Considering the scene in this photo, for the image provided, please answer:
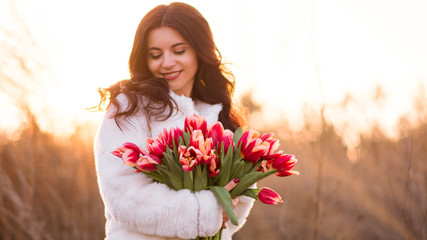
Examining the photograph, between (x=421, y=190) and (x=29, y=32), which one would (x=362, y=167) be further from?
(x=29, y=32)

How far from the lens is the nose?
80.3 inches

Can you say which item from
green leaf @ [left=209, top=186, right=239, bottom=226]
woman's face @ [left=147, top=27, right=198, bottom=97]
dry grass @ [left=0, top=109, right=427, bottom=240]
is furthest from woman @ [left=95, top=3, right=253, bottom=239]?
dry grass @ [left=0, top=109, right=427, bottom=240]

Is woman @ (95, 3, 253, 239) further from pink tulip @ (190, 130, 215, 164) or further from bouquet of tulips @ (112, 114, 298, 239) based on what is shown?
pink tulip @ (190, 130, 215, 164)

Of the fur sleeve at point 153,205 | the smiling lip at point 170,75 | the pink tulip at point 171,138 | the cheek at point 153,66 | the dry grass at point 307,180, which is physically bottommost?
the dry grass at point 307,180

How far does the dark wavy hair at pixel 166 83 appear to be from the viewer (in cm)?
187

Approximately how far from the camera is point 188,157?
51.5 inches

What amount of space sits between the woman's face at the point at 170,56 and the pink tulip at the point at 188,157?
83 centimetres

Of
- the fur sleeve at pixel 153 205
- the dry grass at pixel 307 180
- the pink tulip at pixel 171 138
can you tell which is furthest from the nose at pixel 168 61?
the dry grass at pixel 307 180

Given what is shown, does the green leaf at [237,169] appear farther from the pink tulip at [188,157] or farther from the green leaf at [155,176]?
the green leaf at [155,176]

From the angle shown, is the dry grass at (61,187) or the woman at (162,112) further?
the dry grass at (61,187)

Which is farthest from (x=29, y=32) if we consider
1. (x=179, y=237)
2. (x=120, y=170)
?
(x=179, y=237)

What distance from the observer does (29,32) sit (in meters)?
3.35

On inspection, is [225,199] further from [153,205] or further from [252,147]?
[153,205]

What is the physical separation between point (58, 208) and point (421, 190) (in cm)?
342
